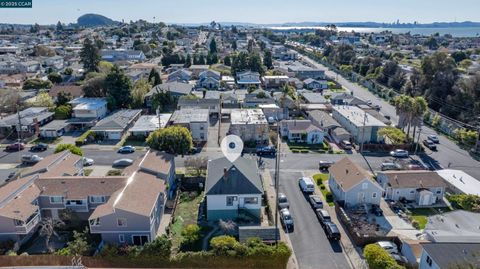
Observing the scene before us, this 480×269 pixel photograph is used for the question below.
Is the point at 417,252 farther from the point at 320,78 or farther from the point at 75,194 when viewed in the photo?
the point at 320,78

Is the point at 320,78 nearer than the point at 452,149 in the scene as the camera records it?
No

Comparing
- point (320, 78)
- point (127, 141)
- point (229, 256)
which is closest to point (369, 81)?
point (320, 78)

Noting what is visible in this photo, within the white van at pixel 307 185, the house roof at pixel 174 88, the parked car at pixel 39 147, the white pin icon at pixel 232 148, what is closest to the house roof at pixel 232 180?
the white pin icon at pixel 232 148

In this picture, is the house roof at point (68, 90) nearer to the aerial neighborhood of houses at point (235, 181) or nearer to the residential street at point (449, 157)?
the aerial neighborhood of houses at point (235, 181)

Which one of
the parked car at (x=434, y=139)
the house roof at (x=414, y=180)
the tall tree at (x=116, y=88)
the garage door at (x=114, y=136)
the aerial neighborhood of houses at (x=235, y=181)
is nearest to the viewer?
the aerial neighborhood of houses at (x=235, y=181)

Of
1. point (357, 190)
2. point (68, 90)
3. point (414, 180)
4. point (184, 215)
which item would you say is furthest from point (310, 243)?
point (68, 90)

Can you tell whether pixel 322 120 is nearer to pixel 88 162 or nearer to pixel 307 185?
pixel 307 185

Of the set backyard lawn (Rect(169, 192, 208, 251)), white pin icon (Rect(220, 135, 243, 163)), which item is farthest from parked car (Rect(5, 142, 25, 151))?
white pin icon (Rect(220, 135, 243, 163))

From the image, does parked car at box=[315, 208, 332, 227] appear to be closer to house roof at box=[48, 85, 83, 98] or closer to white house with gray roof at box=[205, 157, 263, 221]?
white house with gray roof at box=[205, 157, 263, 221]
